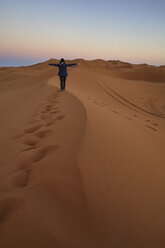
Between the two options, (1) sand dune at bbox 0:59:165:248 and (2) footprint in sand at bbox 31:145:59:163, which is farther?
(2) footprint in sand at bbox 31:145:59:163

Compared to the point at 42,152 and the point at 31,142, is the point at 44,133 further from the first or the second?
the point at 42,152

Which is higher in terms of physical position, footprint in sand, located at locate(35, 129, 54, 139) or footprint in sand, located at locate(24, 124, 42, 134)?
footprint in sand, located at locate(35, 129, 54, 139)

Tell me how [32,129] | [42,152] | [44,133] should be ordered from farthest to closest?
[32,129], [44,133], [42,152]

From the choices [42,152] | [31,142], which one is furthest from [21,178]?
[31,142]

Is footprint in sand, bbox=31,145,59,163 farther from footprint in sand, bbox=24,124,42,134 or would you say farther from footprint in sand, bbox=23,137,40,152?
footprint in sand, bbox=24,124,42,134

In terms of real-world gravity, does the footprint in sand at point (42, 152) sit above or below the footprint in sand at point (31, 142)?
above

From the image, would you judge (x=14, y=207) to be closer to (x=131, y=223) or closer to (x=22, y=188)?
(x=22, y=188)

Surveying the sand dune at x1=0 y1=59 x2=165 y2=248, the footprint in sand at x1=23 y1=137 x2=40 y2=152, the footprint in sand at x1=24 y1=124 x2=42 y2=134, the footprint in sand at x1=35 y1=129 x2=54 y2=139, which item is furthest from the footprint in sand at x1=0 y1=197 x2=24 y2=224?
the footprint in sand at x1=24 y1=124 x2=42 y2=134

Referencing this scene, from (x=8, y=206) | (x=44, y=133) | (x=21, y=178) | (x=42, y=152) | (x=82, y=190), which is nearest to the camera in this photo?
(x=8, y=206)

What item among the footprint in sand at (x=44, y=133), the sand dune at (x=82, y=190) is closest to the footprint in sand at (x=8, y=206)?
the sand dune at (x=82, y=190)

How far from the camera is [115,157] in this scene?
1578 mm

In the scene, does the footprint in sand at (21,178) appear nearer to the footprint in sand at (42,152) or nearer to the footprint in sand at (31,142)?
the footprint in sand at (42,152)

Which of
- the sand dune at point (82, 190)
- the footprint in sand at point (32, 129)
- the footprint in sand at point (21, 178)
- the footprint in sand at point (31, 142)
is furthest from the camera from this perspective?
the footprint in sand at point (32, 129)

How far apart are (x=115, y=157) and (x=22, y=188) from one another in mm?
888
